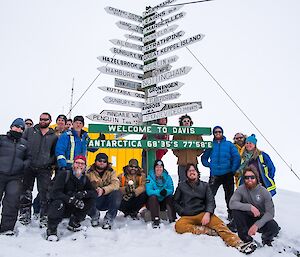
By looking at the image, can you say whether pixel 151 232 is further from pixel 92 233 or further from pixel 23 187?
pixel 23 187

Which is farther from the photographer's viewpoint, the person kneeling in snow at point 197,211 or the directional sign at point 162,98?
the directional sign at point 162,98

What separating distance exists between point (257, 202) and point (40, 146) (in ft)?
13.4

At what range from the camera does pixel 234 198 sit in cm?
511

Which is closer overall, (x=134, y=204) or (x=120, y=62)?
(x=134, y=204)

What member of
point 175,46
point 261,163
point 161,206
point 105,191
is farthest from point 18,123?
point 261,163

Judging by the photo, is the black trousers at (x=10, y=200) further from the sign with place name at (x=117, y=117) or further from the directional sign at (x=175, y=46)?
the directional sign at (x=175, y=46)

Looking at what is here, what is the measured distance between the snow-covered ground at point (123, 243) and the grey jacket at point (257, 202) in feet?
1.64

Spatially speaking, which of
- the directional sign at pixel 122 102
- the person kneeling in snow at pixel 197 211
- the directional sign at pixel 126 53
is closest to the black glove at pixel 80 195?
the person kneeling in snow at pixel 197 211

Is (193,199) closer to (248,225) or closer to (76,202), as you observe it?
(248,225)

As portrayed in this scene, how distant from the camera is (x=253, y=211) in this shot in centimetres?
485

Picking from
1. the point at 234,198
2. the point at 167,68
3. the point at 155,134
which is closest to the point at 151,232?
the point at 234,198

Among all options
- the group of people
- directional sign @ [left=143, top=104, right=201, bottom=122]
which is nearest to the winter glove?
the group of people

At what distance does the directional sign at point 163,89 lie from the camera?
22.6ft

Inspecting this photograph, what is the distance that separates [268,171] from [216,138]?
4.22 feet
